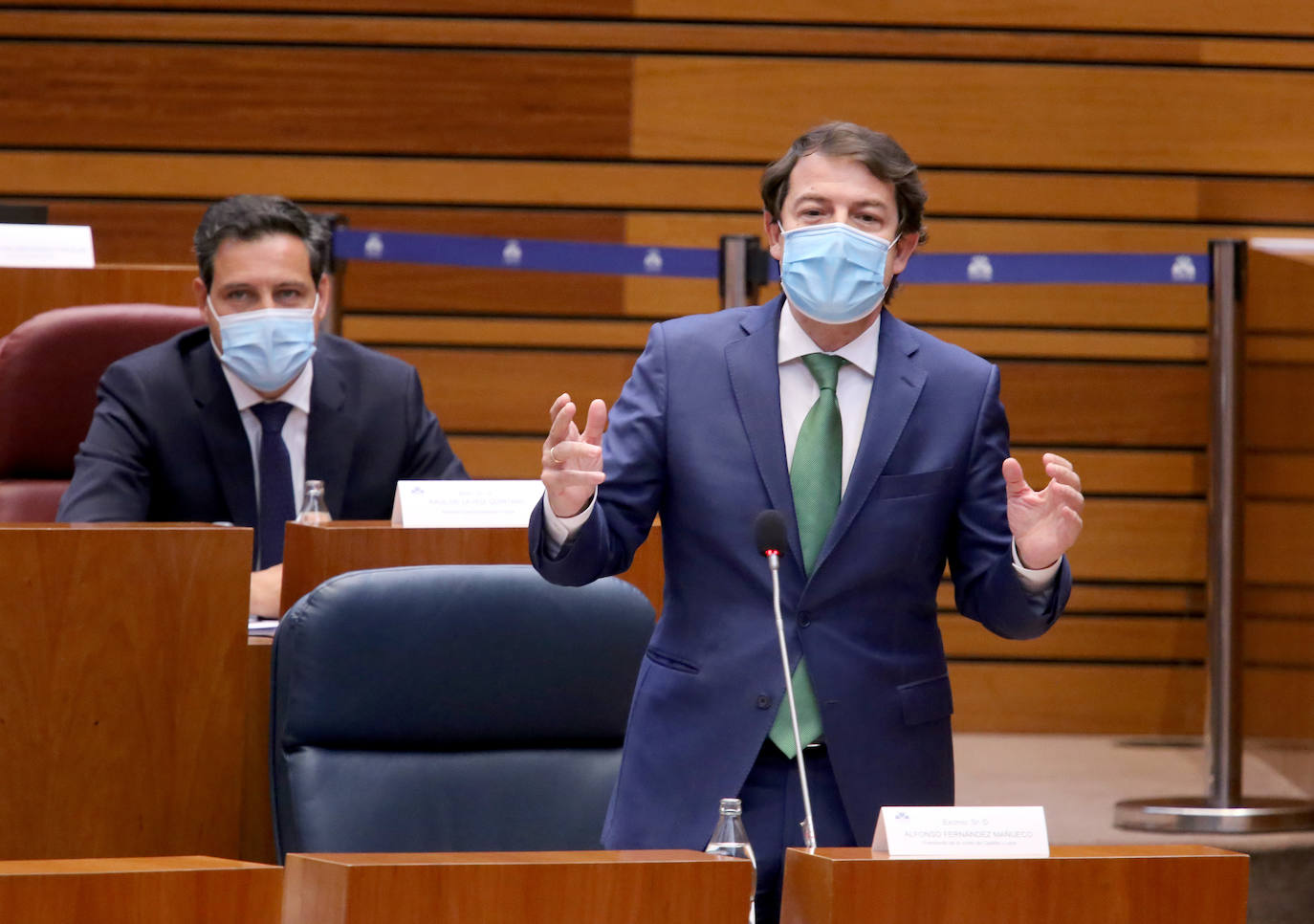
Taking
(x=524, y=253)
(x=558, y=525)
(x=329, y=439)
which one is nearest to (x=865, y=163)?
(x=558, y=525)

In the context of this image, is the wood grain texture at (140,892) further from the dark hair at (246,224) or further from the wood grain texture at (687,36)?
the wood grain texture at (687,36)

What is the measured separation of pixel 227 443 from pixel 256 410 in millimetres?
110

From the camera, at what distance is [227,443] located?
3.29m

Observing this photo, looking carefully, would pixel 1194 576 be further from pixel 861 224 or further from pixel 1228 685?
pixel 861 224

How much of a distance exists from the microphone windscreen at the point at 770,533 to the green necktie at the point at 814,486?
19 centimetres

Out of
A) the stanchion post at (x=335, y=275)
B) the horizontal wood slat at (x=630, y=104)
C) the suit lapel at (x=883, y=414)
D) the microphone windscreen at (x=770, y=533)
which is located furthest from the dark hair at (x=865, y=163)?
the horizontal wood slat at (x=630, y=104)

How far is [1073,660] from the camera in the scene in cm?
518

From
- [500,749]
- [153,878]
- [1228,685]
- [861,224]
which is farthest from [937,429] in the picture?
→ [1228,685]

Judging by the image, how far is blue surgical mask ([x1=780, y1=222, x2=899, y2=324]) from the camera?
194 centimetres

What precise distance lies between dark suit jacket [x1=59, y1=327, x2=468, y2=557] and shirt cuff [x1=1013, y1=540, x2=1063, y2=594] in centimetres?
177

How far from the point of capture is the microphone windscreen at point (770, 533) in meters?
1.70

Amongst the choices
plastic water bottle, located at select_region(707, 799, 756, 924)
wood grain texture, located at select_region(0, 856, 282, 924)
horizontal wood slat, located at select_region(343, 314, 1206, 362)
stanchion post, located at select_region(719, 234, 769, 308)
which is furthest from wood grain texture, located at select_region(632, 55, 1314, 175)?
wood grain texture, located at select_region(0, 856, 282, 924)

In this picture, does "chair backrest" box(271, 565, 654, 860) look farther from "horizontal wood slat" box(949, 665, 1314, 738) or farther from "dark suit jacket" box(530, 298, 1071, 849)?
"horizontal wood slat" box(949, 665, 1314, 738)

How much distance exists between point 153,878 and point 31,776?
1217 millimetres
